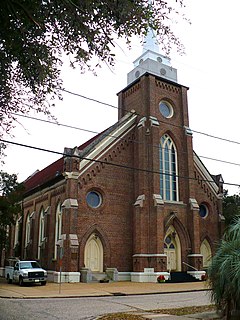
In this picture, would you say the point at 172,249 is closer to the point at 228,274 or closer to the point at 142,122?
the point at 142,122

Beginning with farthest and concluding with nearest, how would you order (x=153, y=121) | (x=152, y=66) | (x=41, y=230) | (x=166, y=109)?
(x=41, y=230) < (x=152, y=66) < (x=166, y=109) < (x=153, y=121)

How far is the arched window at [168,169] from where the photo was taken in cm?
3084

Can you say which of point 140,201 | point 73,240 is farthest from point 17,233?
point 140,201

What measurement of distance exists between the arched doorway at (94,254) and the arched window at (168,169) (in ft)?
20.7

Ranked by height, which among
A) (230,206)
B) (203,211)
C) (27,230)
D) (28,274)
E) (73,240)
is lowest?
(28,274)

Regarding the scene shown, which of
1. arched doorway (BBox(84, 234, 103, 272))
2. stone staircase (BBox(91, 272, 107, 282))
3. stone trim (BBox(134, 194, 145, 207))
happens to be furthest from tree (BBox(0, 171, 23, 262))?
stone trim (BBox(134, 194, 145, 207))

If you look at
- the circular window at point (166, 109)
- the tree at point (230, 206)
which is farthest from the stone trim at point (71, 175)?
the tree at point (230, 206)

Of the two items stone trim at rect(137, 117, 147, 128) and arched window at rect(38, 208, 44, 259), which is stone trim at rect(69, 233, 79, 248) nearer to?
arched window at rect(38, 208, 44, 259)

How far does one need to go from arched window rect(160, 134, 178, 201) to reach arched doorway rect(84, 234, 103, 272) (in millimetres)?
6318

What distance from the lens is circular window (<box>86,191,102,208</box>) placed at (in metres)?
28.5

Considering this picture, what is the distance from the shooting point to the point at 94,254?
92.6 ft

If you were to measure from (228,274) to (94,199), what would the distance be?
20.3m

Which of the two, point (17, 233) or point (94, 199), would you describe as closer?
point (94, 199)

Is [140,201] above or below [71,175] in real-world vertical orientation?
below
